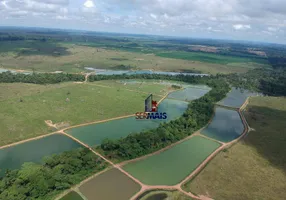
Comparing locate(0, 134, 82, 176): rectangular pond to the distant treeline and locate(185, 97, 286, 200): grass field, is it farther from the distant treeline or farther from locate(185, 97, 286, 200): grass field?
the distant treeline

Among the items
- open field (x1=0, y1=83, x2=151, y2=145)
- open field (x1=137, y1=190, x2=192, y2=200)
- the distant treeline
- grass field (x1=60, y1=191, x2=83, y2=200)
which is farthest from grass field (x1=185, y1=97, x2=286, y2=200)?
the distant treeline

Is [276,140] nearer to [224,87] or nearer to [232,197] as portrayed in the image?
[232,197]

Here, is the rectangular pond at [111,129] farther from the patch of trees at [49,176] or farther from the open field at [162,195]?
the open field at [162,195]

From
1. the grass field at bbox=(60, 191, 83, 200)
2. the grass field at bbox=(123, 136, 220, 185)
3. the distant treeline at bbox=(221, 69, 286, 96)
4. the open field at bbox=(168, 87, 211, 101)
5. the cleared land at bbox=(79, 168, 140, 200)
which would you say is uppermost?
the distant treeline at bbox=(221, 69, 286, 96)

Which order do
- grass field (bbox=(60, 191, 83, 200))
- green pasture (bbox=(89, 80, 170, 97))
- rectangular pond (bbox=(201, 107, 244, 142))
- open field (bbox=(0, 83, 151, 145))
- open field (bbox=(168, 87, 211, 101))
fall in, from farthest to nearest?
green pasture (bbox=(89, 80, 170, 97))
open field (bbox=(168, 87, 211, 101))
rectangular pond (bbox=(201, 107, 244, 142))
open field (bbox=(0, 83, 151, 145))
grass field (bbox=(60, 191, 83, 200))

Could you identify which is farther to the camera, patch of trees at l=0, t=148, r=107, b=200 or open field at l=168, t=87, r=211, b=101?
open field at l=168, t=87, r=211, b=101

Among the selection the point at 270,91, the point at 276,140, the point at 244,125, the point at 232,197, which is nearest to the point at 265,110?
the point at 244,125

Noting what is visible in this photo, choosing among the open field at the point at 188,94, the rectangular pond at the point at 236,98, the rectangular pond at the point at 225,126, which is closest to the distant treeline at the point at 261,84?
the rectangular pond at the point at 236,98

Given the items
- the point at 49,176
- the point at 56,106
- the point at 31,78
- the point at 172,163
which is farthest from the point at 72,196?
the point at 31,78
